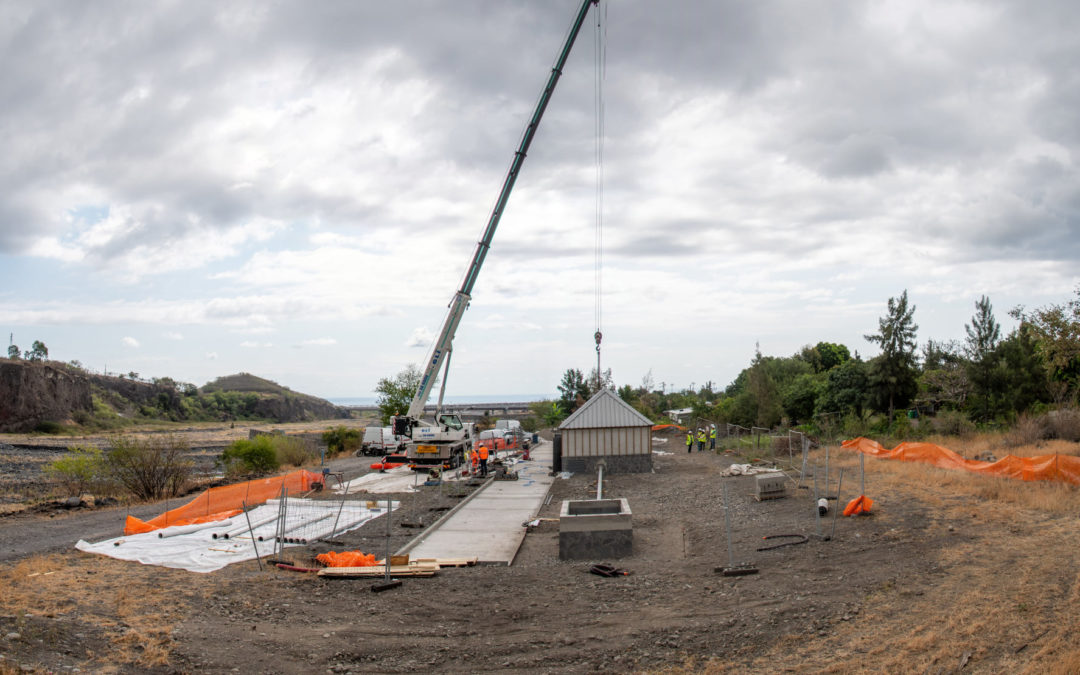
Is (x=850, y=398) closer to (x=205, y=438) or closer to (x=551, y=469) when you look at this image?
(x=551, y=469)

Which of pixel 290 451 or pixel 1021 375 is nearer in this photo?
pixel 1021 375

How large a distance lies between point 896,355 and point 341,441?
3362 centimetres

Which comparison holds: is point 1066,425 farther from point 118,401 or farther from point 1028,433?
point 118,401

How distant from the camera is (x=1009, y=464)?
20.5 m

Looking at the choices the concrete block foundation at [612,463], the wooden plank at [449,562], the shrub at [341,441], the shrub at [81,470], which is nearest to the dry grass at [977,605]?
the wooden plank at [449,562]

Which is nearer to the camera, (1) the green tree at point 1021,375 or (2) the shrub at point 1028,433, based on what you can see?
(2) the shrub at point 1028,433

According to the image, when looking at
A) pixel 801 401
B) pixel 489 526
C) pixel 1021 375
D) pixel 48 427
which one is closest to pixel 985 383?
pixel 1021 375

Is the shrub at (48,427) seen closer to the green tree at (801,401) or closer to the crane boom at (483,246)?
the crane boom at (483,246)

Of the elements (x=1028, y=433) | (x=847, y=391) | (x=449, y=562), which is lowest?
(x=449, y=562)

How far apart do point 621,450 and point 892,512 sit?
51.0 feet

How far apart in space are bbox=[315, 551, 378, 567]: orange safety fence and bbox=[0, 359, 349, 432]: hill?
226ft

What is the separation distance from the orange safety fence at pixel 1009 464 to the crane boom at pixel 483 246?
1709 cm

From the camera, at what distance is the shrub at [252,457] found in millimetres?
33812

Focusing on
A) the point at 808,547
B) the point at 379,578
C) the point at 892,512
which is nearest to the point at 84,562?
the point at 379,578
